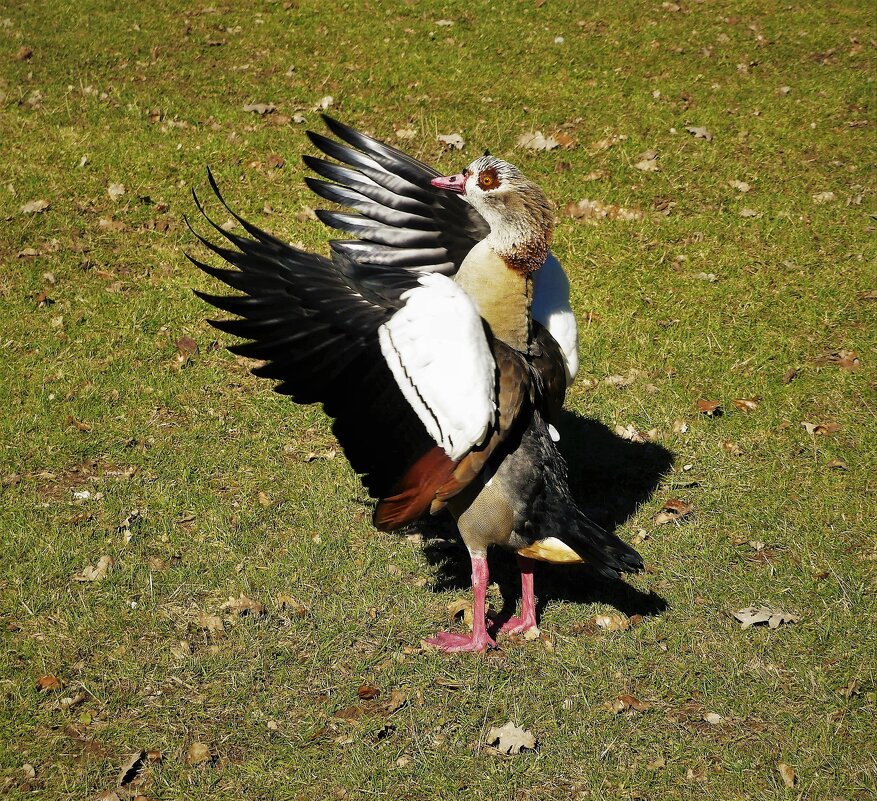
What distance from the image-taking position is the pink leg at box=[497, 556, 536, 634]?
495 centimetres

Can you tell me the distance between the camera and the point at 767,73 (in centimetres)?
1042

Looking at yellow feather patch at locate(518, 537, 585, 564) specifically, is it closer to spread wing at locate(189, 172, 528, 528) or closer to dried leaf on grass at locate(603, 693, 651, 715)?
spread wing at locate(189, 172, 528, 528)

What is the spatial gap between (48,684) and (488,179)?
3.33m

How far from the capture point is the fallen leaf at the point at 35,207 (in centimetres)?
820

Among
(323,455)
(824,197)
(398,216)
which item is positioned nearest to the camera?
(398,216)

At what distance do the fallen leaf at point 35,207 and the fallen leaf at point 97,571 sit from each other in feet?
14.0

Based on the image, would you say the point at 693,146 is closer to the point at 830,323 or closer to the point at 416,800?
the point at 830,323

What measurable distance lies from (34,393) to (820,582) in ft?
17.3

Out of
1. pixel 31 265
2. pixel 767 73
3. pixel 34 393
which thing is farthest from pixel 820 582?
pixel 767 73

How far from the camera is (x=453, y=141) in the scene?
931 centimetres

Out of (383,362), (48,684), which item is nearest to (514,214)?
(383,362)

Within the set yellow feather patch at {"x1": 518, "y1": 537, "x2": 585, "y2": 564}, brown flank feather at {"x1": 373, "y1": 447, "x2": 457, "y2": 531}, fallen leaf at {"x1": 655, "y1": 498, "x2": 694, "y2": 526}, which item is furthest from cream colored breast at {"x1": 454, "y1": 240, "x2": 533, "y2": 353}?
fallen leaf at {"x1": 655, "y1": 498, "x2": 694, "y2": 526}

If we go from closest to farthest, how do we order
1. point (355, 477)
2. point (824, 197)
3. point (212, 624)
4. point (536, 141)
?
point (212, 624) < point (355, 477) < point (824, 197) < point (536, 141)

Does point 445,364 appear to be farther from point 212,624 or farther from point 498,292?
point 212,624
